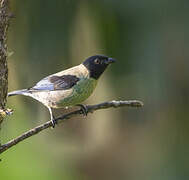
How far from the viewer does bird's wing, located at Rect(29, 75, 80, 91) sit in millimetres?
5691

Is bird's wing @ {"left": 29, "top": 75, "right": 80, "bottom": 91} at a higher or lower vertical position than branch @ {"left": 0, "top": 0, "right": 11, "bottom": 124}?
lower

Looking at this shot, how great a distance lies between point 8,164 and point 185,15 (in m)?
4.30

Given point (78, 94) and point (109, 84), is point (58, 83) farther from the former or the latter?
point (109, 84)

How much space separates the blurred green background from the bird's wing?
3423 mm

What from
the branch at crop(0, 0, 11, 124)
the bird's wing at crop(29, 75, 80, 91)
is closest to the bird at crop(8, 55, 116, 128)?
the bird's wing at crop(29, 75, 80, 91)

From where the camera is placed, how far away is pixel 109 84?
10500 mm

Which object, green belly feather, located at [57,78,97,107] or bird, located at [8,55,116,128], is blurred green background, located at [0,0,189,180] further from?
green belly feather, located at [57,78,97,107]

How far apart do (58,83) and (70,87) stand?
18cm

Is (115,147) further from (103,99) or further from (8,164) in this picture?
Answer: (8,164)

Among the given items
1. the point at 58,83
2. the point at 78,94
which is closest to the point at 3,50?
the point at 78,94

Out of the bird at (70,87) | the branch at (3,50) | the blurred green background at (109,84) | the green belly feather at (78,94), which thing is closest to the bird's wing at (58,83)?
the bird at (70,87)

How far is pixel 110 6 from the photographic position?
33.3 ft

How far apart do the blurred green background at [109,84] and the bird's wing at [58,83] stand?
3.42 m

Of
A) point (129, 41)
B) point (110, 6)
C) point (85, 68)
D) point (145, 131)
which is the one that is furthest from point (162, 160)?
point (85, 68)
